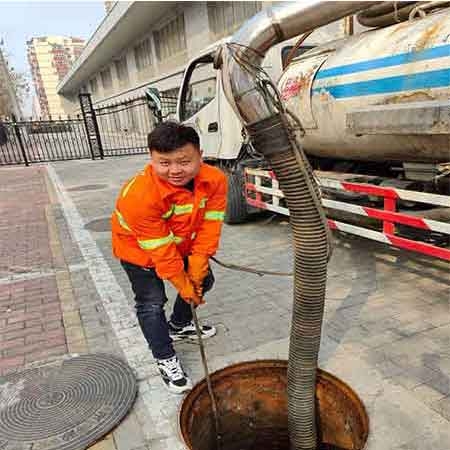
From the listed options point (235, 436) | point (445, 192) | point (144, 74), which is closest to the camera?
point (235, 436)

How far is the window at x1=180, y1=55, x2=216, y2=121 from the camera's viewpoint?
5758mm

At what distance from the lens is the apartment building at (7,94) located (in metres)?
28.4

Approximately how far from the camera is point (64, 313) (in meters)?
3.88

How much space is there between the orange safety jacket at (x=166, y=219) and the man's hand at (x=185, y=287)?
5 cm

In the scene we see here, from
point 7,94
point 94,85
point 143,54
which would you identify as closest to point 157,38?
point 143,54

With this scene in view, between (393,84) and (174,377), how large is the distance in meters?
2.82

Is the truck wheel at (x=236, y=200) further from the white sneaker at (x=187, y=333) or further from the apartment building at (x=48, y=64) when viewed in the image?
the apartment building at (x=48, y=64)

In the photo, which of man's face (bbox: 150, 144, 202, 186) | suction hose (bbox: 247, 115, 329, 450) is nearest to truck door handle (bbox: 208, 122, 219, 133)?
man's face (bbox: 150, 144, 202, 186)

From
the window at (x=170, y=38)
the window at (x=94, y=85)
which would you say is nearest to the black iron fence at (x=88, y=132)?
the window at (x=170, y=38)

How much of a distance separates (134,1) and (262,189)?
1821 cm

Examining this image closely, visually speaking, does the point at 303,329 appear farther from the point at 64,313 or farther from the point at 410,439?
the point at 64,313

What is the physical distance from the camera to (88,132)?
1684 cm

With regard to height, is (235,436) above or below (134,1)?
below

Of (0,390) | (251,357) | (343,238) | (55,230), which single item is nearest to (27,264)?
(55,230)
